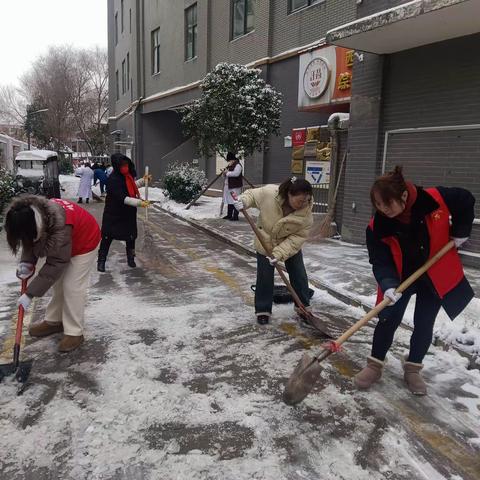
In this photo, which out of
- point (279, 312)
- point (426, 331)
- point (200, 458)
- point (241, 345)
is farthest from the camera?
point (279, 312)

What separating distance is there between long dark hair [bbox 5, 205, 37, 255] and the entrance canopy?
519 centimetres

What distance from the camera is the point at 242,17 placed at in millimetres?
16141

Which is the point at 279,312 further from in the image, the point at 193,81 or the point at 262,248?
the point at 193,81

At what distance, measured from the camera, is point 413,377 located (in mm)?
3322

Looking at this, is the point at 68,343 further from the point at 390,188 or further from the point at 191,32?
the point at 191,32

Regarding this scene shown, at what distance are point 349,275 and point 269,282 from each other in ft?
6.93

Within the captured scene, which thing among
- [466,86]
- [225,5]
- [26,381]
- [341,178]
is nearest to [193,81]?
[225,5]

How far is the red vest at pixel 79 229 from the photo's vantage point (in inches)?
145

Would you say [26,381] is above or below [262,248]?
below

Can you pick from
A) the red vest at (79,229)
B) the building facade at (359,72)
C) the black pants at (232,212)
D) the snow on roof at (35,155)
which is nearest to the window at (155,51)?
the building facade at (359,72)

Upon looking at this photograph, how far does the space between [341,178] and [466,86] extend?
9.58 feet

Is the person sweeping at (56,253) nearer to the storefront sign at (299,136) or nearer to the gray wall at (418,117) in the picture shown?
the gray wall at (418,117)

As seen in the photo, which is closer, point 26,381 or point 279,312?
point 26,381

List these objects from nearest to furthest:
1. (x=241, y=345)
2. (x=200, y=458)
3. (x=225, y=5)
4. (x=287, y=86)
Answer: (x=200, y=458) → (x=241, y=345) → (x=287, y=86) → (x=225, y=5)
